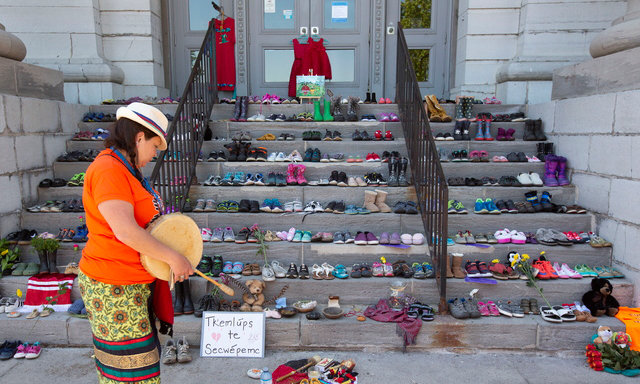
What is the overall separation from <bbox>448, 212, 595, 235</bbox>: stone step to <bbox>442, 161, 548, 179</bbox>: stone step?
2.99 ft

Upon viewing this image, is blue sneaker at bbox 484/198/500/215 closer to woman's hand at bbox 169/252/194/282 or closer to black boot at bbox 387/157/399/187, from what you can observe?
black boot at bbox 387/157/399/187

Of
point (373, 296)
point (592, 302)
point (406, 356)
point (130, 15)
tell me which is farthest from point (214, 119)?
point (592, 302)

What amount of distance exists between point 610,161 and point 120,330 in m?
5.31

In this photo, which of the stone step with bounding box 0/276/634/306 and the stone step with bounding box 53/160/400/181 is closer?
the stone step with bounding box 0/276/634/306

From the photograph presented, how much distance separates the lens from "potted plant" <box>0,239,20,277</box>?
4682 millimetres

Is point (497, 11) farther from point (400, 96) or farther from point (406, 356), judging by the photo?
point (406, 356)

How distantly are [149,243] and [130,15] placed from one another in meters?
7.49

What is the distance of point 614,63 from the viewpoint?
4930mm

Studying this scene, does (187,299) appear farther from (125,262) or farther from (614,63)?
(614,63)

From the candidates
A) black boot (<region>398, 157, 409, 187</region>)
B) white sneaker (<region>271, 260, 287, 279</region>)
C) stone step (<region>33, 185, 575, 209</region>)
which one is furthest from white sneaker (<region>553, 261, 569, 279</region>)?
white sneaker (<region>271, 260, 287, 279</region>)

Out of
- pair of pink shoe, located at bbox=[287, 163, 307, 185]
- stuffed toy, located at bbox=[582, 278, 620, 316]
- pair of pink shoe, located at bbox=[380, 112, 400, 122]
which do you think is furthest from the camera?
pair of pink shoe, located at bbox=[380, 112, 400, 122]

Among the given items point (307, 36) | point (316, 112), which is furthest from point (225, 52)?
point (316, 112)

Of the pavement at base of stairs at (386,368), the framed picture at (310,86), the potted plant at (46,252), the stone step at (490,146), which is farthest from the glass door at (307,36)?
the pavement at base of stairs at (386,368)

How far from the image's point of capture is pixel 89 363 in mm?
3904
